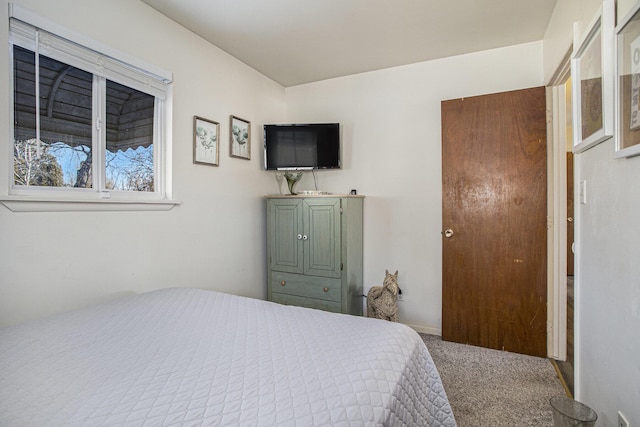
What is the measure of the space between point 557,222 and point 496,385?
1.26 metres

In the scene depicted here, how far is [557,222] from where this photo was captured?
236cm

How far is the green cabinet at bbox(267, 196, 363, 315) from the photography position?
279 centimetres

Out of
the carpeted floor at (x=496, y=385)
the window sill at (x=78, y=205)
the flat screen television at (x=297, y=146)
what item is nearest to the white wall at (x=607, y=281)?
the carpeted floor at (x=496, y=385)

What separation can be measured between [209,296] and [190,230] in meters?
0.78

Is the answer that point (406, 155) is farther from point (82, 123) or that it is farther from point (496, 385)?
point (82, 123)

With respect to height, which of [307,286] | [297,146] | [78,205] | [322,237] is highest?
[297,146]

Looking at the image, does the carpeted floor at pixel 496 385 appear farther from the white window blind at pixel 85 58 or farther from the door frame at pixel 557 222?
the white window blind at pixel 85 58

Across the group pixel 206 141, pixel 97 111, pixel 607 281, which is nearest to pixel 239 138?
pixel 206 141

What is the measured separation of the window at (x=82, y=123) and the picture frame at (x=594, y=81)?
2392 mm

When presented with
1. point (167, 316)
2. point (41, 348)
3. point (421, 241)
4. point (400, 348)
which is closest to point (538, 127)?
point (421, 241)

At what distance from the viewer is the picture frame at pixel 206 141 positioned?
246 centimetres

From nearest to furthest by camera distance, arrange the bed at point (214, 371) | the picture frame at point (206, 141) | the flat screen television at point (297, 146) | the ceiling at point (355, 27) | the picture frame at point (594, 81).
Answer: the bed at point (214, 371)
the picture frame at point (594, 81)
the ceiling at point (355, 27)
the picture frame at point (206, 141)
the flat screen television at point (297, 146)

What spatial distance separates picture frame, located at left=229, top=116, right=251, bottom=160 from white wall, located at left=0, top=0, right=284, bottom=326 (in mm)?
59

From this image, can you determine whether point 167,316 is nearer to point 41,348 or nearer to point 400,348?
point 41,348
